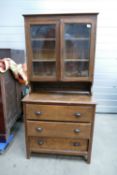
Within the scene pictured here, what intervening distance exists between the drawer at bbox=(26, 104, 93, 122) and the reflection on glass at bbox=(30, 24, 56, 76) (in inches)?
16.6

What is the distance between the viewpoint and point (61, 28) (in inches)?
57.5

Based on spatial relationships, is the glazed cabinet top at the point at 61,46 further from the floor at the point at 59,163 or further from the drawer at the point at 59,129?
the floor at the point at 59,163

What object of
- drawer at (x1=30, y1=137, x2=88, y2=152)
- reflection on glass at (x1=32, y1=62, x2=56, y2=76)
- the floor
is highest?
reflection on glass at (x1=32, y1=62, x2=56, y2=76)

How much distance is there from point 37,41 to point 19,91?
1.08 m

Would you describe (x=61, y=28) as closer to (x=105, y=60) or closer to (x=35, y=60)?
(x=35, y=60)

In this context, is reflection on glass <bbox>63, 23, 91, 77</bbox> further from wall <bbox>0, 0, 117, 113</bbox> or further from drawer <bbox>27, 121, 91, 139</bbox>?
wall <bbox>0, 0, 117, 113</bbox>

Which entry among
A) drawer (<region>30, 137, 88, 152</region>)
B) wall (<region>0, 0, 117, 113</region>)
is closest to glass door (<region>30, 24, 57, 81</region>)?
drawer (<region>30, 137, 88, 152</region>)

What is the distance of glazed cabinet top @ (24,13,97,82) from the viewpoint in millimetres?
1454

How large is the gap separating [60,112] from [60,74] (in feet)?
1.44

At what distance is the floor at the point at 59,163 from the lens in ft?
5.02

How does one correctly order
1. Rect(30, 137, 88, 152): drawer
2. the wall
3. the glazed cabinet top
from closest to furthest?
the glazed cabinet top, Rect(30, 137, 88, 152): drawer, the wall

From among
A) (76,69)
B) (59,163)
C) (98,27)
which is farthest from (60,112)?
(98,27)

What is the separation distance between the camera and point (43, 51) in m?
1.66

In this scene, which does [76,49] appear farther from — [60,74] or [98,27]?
[98,27]
